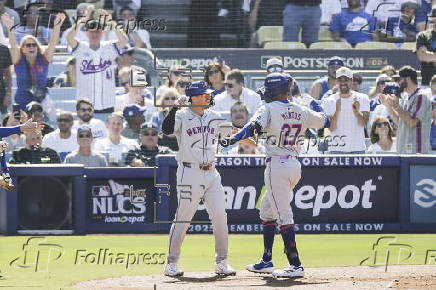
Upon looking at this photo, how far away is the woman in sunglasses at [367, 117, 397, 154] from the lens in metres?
13.5

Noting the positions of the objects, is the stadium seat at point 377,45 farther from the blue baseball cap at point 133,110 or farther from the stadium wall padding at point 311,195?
the blue baseball cap at point 133,110

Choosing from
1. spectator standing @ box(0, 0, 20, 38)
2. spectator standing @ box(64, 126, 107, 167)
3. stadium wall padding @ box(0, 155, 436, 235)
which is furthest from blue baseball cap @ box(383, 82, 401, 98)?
spectator standing @ box(0, 0, 20, 38)

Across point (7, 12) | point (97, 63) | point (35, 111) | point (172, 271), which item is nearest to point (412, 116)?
point (97, 63)

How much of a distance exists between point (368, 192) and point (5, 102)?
529cm

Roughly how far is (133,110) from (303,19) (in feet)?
10.6

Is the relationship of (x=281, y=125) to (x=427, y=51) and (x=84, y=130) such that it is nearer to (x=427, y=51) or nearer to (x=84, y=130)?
(x=84, y=130)

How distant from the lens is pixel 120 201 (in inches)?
516

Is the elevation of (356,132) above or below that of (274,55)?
below

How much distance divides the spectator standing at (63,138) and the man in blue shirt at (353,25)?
4631mm

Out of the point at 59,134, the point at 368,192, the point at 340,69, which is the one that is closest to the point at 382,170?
the point at 368,192

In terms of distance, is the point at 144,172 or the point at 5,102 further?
the point at 5,102

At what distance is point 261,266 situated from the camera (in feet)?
29.3

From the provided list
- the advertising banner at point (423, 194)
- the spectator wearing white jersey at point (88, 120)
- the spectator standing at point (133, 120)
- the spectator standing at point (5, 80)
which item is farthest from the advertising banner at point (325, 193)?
the spectator standing at point (5, 80)

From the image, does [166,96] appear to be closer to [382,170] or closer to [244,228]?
[244,228]
